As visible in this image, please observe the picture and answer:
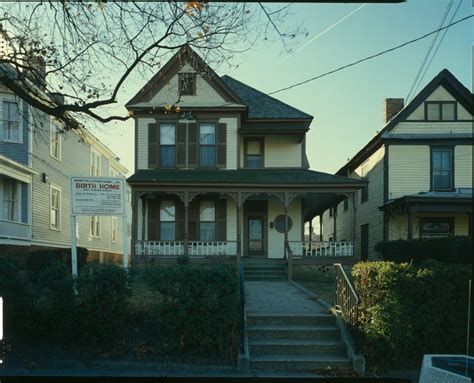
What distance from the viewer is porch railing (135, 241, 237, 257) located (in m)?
19.5

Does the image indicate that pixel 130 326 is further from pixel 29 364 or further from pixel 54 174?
pixel 54 174

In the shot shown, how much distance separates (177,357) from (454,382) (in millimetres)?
4668

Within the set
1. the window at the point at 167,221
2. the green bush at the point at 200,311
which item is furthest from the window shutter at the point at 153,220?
the green bush at the point at 200,311

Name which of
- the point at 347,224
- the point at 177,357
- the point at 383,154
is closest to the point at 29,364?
the point at 177,357

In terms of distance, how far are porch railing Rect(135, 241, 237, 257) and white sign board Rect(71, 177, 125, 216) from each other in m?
9.10

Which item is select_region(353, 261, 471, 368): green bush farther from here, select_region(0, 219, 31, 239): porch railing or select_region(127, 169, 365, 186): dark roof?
select_region(0, 219, 31, 239): porch railing

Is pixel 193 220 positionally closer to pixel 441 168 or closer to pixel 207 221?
pixel 207 221

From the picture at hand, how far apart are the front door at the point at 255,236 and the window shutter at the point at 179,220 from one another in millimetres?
2688

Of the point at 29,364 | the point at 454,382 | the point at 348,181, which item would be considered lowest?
the point at 29,364

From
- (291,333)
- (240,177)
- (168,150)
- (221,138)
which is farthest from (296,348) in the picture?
(168,150)

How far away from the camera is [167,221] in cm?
2088

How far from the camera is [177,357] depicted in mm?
8109

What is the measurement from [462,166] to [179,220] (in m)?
11.0

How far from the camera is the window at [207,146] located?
68.9 ft
